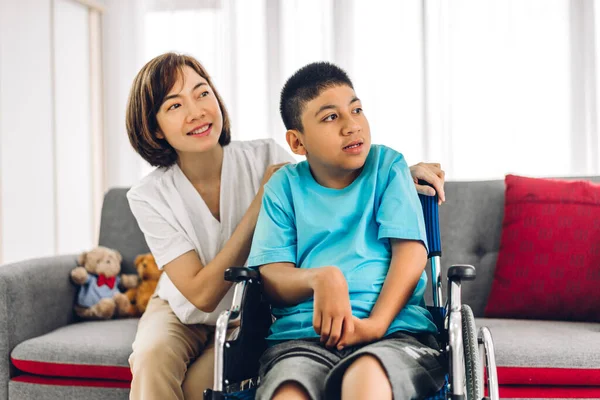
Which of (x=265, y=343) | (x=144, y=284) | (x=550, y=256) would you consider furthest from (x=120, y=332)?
(x=550, y=256)

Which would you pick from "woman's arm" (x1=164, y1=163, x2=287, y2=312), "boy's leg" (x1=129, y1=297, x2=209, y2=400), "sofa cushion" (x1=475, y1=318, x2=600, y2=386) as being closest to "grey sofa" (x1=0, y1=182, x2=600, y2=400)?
"sofa cushion" (x1=475, y1=318, x2=600, y2=386)

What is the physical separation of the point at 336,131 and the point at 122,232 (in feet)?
3.91

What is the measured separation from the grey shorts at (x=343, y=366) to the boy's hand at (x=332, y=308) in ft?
0.13

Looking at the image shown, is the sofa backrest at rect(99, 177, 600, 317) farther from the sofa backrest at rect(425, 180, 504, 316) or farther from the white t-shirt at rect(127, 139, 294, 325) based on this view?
the white t-shirt at rect(127, 139, 294, 325)

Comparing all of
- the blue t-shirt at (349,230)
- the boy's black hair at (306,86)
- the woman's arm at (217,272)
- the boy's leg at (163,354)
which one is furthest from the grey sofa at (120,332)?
the boy's black hair at (306,86)

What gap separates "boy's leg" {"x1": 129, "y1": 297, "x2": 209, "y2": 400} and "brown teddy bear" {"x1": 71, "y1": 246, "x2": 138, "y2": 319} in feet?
1.49

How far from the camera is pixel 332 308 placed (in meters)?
1.17

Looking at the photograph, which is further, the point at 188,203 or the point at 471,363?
the point at 188,203

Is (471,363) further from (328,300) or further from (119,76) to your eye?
(119,76)

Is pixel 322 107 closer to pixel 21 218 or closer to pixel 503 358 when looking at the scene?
pixel 503 358

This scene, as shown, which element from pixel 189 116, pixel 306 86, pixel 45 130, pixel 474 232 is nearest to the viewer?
pixel 306 86

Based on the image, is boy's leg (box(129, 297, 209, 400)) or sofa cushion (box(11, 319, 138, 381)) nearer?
boy's leg (box(129, 297, 209, 400))

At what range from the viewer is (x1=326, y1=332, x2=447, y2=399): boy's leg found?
1.07 m

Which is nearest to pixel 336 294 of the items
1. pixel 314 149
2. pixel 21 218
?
pixel 314 149
